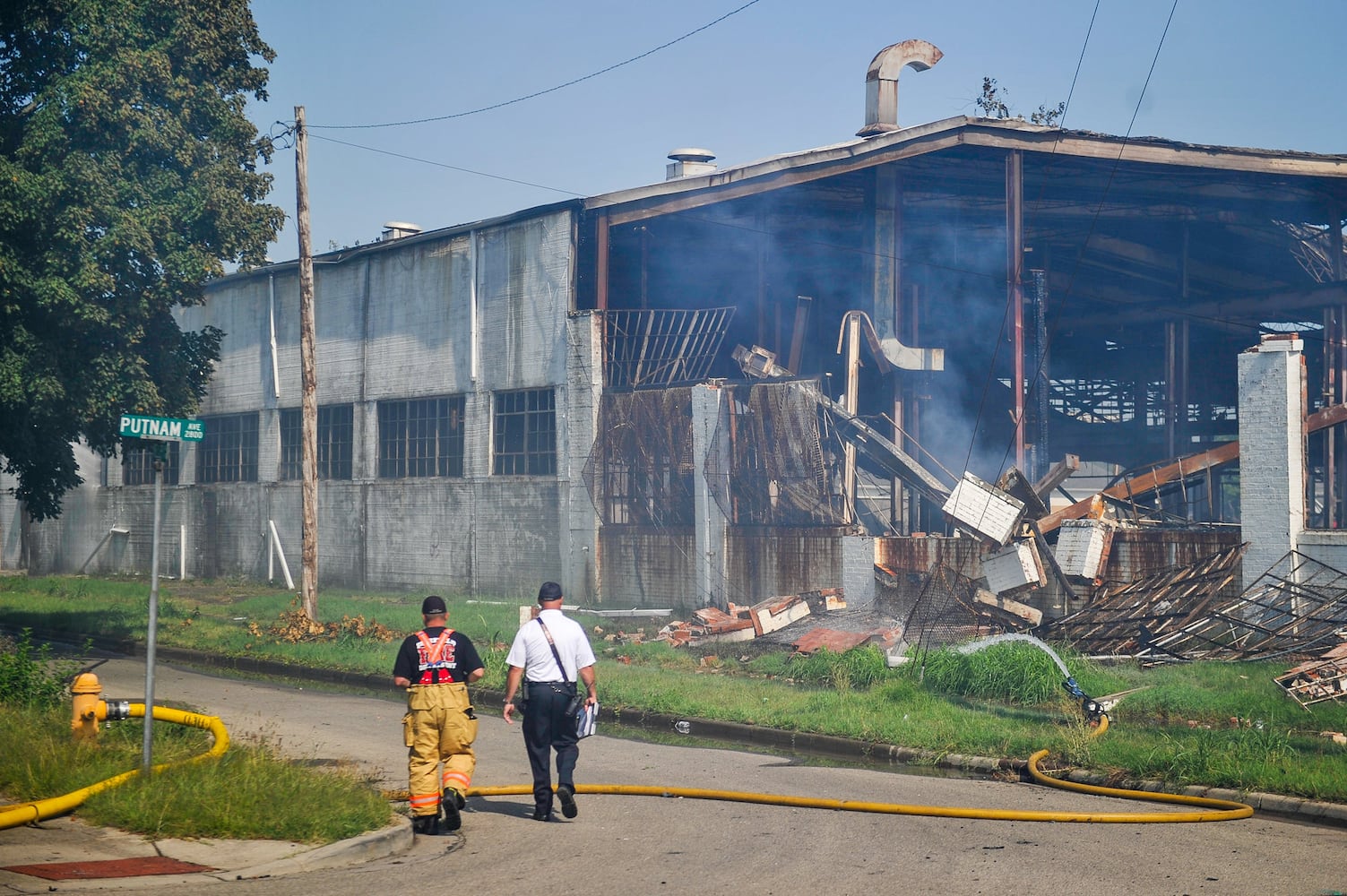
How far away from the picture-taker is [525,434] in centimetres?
2647

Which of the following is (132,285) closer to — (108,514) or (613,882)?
(613,882)

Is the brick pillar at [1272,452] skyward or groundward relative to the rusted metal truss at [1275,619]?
skyward

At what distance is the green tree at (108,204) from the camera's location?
17.4 metres

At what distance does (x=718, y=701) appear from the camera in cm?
1373

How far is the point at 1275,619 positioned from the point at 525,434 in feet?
51.8

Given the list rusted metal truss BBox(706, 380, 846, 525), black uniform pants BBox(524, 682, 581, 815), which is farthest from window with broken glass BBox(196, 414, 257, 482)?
black uniform pants BBox(524, 682, 581, 815)

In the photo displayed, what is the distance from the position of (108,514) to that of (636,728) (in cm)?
2978

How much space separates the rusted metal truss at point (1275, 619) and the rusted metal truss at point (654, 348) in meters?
11.5

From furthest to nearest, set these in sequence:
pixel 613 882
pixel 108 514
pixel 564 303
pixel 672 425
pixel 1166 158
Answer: pixel 108 514 < pixel 564 303 < pixel 672 425 < pixel 1166 158 < pixel 613 882

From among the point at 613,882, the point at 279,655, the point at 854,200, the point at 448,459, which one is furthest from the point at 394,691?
the point at 854,200

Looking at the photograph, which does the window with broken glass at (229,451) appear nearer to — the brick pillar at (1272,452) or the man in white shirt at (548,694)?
the brick pillar at (1272,452)

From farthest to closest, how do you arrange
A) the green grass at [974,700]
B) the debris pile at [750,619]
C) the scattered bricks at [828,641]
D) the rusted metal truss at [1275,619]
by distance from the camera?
the debris pile at [750,619] → the scattered bricks at [828,641] → the rusted metal truss at [1275,619] → the green grass at [974,700]

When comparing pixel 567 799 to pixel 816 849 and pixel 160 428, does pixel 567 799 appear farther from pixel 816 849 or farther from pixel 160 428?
pixel 160 428

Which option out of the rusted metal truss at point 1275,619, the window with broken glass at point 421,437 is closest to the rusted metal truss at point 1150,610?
the rusted metal truss at point 1275,619
